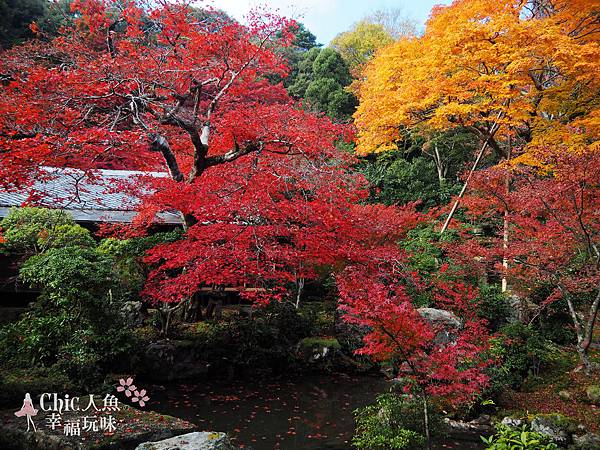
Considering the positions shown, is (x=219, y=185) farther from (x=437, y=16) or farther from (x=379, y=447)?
(x=437, y=16)

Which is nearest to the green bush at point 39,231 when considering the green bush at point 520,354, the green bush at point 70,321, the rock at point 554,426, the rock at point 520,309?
the green bush at point 70,321

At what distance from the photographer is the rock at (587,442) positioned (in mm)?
6738

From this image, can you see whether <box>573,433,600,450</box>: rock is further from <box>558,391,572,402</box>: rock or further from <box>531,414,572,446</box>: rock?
<box>558,391,572,402</box>: rock

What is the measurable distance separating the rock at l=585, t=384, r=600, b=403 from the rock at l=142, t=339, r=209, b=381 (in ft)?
26.9

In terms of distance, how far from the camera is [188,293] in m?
9.32

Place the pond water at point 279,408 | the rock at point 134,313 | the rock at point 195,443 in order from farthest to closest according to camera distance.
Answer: the rock at point 134,313, the pond water at point 279,408, the rock at point 195,443

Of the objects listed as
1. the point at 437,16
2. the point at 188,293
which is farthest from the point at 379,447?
the point at 437,16

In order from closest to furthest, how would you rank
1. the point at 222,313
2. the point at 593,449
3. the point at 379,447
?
the point at 379,447
the point at 593,449
the point at 222,313

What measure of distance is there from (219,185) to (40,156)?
3462mm

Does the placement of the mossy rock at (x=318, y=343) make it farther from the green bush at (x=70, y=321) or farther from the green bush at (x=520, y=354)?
the green bush at (x=70, y=321)

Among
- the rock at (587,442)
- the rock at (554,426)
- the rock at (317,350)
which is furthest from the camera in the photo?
the rock at (317,350)

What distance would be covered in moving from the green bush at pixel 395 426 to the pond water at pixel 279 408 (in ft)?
2.08

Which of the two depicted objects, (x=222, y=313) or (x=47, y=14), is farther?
(x=47, y=14)

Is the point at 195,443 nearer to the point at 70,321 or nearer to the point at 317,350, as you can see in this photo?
the point at 70,321
